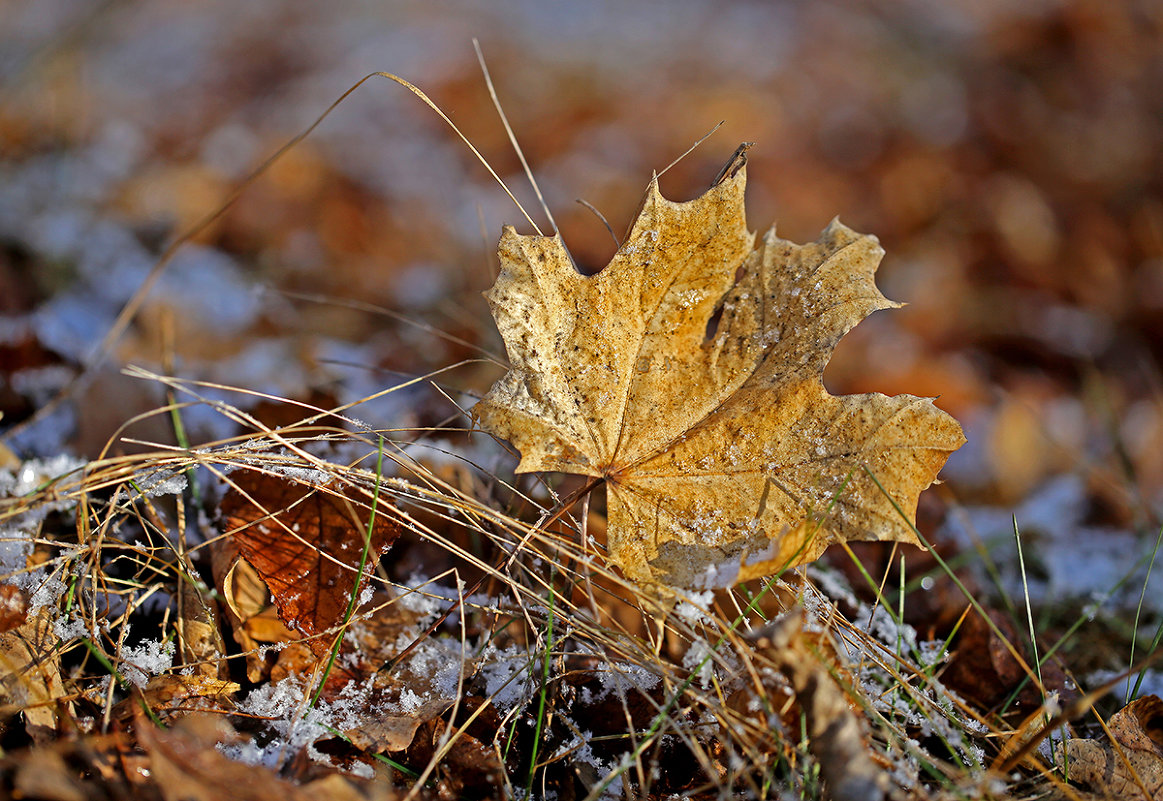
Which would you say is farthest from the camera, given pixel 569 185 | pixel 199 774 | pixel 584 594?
pixel 569 185

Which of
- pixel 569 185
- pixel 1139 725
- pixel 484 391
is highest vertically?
pixel 569 185

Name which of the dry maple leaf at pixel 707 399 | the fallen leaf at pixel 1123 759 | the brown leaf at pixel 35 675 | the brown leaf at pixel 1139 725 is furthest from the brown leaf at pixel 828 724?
the brown leaf at pixel 35 675

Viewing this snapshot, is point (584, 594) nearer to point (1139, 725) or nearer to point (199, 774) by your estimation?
point (199, 774)

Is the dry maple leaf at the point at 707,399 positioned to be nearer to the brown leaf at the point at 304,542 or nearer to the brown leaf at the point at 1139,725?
the brown leaf at the point at 304,542

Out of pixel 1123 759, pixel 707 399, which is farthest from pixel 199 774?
pixel 1123 759

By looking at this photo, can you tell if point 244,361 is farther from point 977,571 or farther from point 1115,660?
point 1115,660

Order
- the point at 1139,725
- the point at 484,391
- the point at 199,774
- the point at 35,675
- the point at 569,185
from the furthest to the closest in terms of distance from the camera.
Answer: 1. the point at 569,185
2. the point at 484,391
3. the point at 1139,725
4. the point at 35,675
5. the point at 199,774

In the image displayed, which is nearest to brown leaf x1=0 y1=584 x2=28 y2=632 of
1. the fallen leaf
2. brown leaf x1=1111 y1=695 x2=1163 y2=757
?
the fallen leaf

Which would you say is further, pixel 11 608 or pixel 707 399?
pixel 707 399
